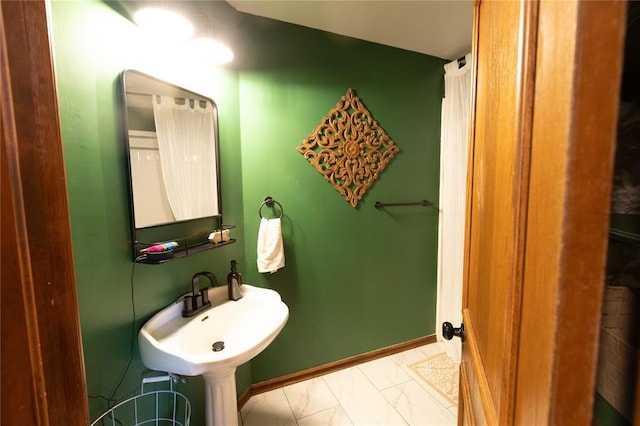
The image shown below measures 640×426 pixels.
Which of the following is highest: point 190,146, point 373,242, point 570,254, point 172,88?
point 172,88

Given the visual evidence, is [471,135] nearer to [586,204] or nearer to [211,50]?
[586,204]

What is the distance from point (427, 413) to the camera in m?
1.71

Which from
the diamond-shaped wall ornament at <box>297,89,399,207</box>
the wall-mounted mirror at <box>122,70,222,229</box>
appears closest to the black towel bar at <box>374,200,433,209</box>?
the diamond-shaped wall ornament at <box>297,89,399,207</box>

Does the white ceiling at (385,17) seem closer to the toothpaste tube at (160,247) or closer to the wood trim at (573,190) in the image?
the toothpaste tube at (160,247)

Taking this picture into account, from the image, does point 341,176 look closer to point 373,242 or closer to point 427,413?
point 373,242

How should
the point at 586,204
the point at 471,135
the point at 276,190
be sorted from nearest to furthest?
the point at 586,204, the point at 471,135, the point at 276,190

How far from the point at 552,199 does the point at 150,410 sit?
61.3 inches

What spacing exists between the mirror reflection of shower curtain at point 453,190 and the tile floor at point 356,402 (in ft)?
1.78

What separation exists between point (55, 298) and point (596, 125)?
758 millimetres

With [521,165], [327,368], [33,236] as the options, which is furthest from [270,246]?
[521,165]

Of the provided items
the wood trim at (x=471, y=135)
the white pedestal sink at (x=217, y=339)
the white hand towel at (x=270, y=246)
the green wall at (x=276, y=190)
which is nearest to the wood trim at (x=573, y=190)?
the wood trim at (x=471, y=135)

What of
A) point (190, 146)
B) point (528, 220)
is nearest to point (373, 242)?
point (190, 146)

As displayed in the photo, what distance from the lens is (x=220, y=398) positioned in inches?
48.8

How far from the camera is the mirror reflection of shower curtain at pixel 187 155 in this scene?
1.24 meters
